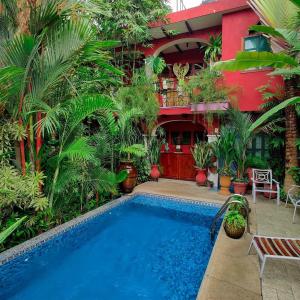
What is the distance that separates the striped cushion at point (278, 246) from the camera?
3297mm

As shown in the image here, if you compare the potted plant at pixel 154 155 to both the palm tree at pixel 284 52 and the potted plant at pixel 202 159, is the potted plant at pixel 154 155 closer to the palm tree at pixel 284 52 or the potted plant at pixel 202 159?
the potted plant at pixel 202 159

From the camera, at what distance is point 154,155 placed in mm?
10359

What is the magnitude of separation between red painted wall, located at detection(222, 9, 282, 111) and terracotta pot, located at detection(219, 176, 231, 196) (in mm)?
2679

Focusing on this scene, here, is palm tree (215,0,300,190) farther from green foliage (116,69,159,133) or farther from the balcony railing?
green foliage (116,69,159,133)

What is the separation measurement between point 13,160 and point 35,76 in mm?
1855

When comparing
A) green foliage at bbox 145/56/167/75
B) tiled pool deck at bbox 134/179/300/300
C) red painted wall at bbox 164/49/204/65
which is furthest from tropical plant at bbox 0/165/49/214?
red painted wall at bbox 164/49/204/65

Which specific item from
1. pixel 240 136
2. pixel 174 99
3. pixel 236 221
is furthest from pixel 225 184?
pixel 174 99

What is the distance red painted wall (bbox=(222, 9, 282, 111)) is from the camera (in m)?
8.30

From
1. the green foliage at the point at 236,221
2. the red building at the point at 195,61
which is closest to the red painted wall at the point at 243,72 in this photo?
the red building at the point at 195,61

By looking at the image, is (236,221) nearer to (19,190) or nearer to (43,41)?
(19,190)

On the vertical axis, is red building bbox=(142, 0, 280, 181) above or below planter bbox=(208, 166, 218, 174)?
above

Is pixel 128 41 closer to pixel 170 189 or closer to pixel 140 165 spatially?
pixel 140 165

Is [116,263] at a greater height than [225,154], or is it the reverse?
[225,154]

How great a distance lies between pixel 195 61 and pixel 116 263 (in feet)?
36.3
